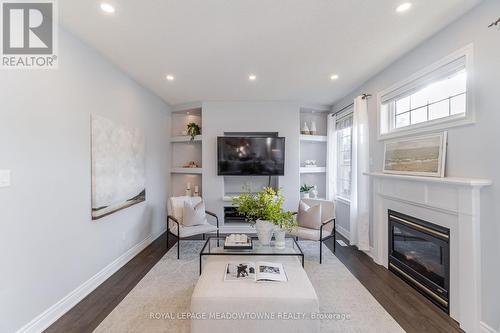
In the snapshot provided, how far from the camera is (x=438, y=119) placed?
240cm

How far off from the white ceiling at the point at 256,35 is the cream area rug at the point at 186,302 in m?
2.76

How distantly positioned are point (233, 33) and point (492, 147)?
2.50 metres

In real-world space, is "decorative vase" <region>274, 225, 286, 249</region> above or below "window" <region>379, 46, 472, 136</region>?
below

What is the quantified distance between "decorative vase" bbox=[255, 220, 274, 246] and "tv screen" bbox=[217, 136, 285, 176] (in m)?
2.06

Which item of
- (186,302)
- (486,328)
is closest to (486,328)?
(486,328)

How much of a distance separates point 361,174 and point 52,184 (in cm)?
391

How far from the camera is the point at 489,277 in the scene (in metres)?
1.88

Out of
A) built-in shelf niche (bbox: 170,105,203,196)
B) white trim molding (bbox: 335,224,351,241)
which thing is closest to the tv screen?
built-in shelf niche (bbox: 170,105,203,196)

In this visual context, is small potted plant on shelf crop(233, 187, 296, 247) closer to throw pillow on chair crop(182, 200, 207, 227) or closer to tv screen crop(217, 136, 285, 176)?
throw pillow on chair crop(182, 200, 207, 227)

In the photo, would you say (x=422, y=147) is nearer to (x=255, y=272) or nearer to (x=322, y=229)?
(x=322, y=229)

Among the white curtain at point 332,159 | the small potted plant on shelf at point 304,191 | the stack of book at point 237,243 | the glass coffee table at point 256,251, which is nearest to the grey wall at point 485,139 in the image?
the glass coffee table at point 256,251

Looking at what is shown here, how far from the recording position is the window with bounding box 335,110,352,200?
464 centimetres

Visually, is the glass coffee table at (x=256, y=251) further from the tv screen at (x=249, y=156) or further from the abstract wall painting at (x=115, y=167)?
the tv screen at (x=249, y=156)

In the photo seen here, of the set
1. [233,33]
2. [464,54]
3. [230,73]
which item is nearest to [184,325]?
[233,33]
